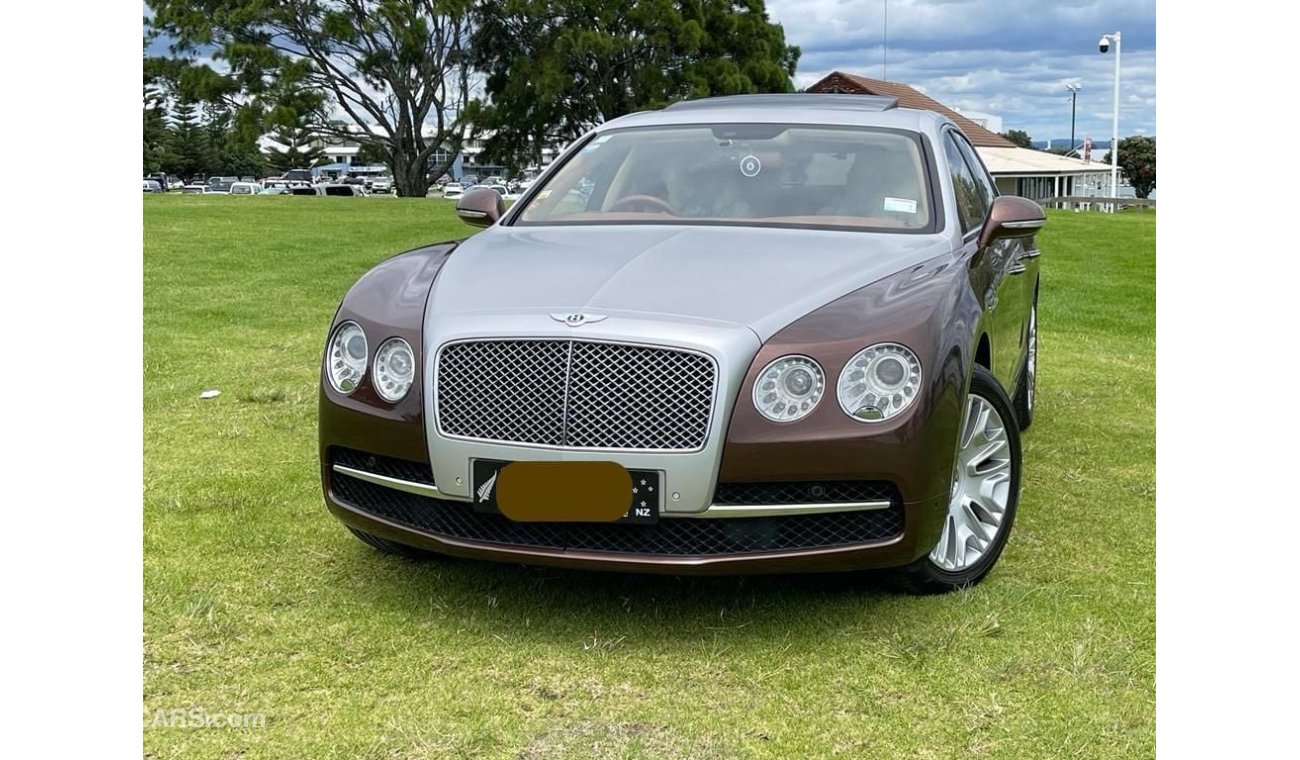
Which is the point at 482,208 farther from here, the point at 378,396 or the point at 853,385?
the point at 853,385

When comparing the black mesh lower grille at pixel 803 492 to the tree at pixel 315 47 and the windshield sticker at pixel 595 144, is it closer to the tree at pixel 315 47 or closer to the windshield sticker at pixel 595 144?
the windshield sticker at pixel 595 144

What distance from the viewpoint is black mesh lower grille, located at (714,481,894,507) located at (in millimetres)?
3453

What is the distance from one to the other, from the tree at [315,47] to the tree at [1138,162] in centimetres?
4955

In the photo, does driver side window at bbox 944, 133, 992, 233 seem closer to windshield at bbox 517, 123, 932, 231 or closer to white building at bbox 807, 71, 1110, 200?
windshield at bbox 517, 123, 932, 231

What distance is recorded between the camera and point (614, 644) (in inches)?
143

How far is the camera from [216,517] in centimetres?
482

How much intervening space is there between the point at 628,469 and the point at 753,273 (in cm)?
79

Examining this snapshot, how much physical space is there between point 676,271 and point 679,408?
0.60m

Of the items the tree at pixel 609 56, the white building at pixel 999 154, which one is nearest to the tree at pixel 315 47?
the tree at pixel 609 56

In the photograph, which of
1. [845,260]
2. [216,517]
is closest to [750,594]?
[845,260]

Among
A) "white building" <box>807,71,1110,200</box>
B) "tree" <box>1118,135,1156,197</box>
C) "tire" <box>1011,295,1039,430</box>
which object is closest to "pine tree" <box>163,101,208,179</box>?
"white building" <box>807,71,1110,200</box>

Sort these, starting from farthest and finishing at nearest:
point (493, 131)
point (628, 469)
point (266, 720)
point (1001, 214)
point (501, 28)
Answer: point (493, 131)
point (501, 28)
point (1001, 214)
point (628, 469)
point (266, 720)

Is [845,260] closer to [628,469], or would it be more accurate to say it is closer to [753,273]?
[753,273]

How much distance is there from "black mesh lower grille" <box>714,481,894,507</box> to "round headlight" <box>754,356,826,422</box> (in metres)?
0.19
